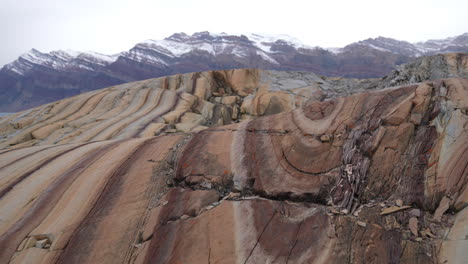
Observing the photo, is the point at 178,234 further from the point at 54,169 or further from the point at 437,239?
the point at 54,169

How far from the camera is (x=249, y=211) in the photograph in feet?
12.8

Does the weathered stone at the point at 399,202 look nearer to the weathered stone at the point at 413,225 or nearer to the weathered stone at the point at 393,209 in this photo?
the weathered stone at the point at 393,209

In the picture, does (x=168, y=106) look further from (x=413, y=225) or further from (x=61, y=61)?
(x=61, y=61)

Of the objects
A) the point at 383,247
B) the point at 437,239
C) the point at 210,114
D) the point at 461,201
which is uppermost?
the point at 461,201

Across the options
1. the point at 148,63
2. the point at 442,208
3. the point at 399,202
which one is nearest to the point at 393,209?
the point at 399,202

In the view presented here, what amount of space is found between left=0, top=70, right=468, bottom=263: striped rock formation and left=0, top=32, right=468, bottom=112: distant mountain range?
3410 inches

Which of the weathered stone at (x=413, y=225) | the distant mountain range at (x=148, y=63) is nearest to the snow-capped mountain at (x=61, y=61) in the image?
the distant mountain range at (x=148, y=63)

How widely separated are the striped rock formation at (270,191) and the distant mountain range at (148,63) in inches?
3410

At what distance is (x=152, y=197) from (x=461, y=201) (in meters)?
4.84

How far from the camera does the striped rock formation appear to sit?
3289mm

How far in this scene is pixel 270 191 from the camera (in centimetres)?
420

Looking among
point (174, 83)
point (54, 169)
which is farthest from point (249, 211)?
point (174, 83)

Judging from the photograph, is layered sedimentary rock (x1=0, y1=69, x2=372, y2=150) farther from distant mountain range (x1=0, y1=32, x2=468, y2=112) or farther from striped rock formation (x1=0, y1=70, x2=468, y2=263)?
distant mountain range (x1=0, y1=32, x2=468, y2=112)

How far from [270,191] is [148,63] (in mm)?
100063
